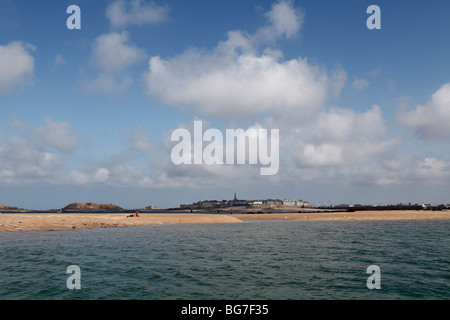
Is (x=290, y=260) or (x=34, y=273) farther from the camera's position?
(x=290, y=260)

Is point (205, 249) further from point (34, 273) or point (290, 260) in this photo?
point (34, 273)

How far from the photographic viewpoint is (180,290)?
Answer: 17.0 m

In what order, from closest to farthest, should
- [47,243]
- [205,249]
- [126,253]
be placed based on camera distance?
[126,253] → [205,249] → [47,243]

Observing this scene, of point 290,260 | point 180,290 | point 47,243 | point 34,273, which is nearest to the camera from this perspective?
point 180,290

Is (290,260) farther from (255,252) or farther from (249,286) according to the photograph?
(249,286)

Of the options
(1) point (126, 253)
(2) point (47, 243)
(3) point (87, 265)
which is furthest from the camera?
(2) point (47, 243)

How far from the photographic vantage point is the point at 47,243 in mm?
35125
